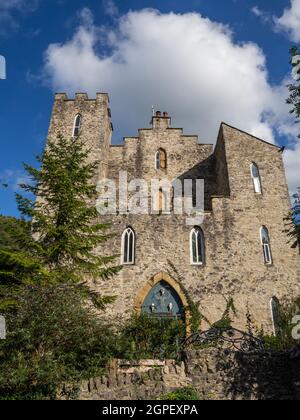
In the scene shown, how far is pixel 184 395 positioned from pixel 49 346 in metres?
4.05

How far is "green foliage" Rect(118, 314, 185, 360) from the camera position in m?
12.7

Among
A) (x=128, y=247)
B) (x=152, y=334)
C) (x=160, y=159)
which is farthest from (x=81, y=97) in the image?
(x=152, y=334)

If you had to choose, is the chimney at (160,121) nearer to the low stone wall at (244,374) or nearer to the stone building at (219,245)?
the stone building at (219,245)

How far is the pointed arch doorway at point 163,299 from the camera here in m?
17.0

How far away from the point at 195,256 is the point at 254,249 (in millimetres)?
3122

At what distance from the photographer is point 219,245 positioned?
716 inches

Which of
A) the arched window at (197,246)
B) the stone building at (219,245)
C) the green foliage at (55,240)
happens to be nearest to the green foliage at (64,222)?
the green foliage at (55,240)

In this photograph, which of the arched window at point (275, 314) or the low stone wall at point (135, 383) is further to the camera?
the arched window at point (275, 314)

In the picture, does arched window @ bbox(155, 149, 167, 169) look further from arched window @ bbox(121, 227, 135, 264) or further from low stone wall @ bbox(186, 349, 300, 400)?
low stone wall @ bbox(186, 349, 300, 400)

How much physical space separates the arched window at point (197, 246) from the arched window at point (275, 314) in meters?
3.90

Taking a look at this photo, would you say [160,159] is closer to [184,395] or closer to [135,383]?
[135,383]

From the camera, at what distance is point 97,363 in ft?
33.2

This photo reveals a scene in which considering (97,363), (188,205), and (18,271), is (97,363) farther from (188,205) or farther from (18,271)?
(188,205)
